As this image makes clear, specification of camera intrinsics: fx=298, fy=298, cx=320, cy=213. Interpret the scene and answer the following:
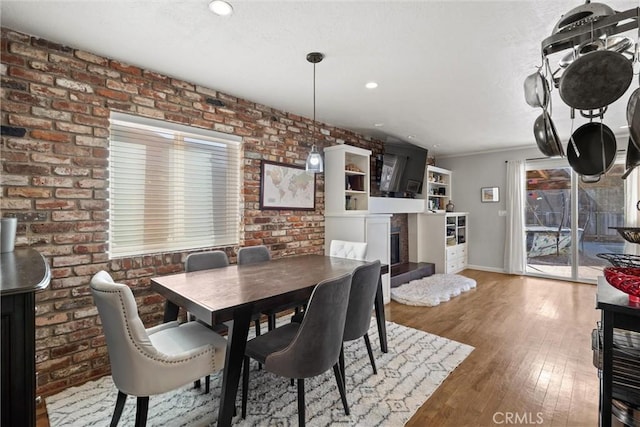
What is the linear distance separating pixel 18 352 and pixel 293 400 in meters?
1.58

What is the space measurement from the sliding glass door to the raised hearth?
75.1 inches

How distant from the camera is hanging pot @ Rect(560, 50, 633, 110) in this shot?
1111 millimetres

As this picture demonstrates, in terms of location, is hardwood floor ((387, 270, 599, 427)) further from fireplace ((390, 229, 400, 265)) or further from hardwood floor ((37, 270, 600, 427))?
fireplace ((390, 229, 400, 265))

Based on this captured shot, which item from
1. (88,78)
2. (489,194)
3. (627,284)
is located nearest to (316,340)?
(627,284)

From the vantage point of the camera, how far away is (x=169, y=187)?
2.75 m

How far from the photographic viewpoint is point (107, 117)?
2.33m

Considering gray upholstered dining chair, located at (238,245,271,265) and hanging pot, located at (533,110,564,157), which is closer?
hanging pot, located at (533,110,564,157)

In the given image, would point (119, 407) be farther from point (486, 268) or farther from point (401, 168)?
point (486, 268)

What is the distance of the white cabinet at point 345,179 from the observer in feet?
13.0

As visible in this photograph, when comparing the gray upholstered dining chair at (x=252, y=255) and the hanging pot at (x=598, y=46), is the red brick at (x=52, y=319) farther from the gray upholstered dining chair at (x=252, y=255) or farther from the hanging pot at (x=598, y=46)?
the hanging pot at (x=598, y=46)

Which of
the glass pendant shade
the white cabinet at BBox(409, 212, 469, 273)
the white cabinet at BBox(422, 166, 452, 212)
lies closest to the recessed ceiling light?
the glass pendant shade

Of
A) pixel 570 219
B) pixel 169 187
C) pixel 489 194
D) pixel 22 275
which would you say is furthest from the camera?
pixel 489 194

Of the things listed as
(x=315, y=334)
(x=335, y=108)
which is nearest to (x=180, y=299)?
(x=315, y=334)

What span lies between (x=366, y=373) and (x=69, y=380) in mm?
2177
